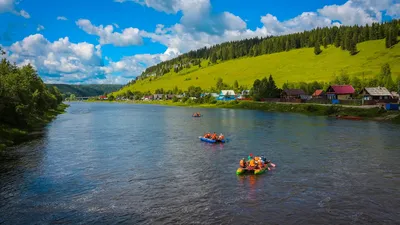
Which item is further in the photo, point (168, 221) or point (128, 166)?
point (128, 166)

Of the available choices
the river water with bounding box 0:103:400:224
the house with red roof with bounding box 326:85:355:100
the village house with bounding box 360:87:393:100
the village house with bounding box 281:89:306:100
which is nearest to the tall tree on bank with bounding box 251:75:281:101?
the village house with bounding box 281:89:306:100

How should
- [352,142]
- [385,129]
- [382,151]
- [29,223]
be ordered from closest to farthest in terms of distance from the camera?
[29,223] < [382,151] < [352,142] < [385,129]

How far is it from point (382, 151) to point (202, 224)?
3605 cm

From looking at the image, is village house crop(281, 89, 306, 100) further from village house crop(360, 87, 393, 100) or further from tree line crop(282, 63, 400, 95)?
village house crop(360, 87, 393, 100)

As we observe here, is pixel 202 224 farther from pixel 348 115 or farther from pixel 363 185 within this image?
pixel 348 115

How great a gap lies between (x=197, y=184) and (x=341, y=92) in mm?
130156

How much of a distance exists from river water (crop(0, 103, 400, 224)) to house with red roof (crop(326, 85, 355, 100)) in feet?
311

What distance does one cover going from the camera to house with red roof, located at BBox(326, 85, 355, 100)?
14475 centimetres

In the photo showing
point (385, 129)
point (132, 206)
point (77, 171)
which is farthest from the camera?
point (385, 129)

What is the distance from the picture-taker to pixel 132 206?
26438 millimetres

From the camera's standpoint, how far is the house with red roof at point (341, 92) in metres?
145

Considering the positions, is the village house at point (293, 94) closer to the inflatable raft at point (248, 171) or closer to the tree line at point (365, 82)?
the tree line at point (365, 82)

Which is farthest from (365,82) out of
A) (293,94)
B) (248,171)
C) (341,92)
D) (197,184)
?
(197,184)

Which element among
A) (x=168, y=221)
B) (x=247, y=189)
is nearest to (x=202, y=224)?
(x=168, y=221)
